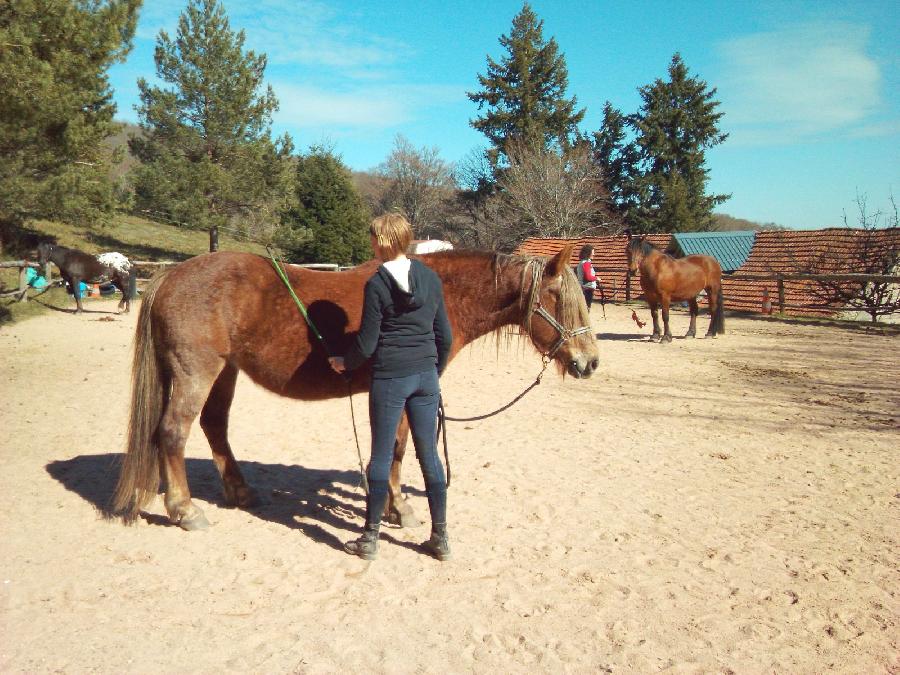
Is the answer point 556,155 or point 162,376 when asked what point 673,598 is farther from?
point 556,155

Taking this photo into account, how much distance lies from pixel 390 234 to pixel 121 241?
31.6 metres

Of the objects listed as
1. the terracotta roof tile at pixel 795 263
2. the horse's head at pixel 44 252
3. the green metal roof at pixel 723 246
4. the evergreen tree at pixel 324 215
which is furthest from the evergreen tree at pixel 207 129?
the green metal roof at pixel 723 246

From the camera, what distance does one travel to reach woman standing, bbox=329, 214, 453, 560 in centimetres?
327

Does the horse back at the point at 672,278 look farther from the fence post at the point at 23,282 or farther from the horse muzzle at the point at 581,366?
the fence post at the point at 23,282

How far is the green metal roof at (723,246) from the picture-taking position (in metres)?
25.0

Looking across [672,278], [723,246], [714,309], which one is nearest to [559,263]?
[672,278]

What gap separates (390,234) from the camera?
10.7ft

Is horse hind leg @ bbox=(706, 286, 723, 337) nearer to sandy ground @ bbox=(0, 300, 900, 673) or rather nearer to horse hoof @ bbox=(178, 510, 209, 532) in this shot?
sandy ground @ bbox=(0, 300, 900, 673)

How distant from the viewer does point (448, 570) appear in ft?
11.7

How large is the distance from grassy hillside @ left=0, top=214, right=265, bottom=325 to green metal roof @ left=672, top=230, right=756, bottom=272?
19348 millimetres

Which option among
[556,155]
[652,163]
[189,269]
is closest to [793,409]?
[189,269]

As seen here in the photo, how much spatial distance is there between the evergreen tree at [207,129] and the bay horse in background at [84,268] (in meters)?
8.64

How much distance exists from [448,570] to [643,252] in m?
10.5

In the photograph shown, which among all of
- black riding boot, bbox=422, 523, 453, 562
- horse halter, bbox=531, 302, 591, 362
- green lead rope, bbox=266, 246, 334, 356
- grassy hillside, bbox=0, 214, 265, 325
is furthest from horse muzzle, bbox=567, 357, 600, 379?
grassy hillside, bbox=0, 214, 265, 325
